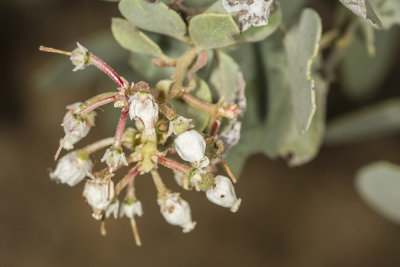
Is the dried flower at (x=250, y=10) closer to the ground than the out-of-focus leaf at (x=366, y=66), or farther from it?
farther from it

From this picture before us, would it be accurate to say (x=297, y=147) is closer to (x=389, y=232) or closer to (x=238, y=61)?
(x=238, y=61)

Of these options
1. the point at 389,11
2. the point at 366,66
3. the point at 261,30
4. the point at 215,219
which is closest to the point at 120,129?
the point at 261,30

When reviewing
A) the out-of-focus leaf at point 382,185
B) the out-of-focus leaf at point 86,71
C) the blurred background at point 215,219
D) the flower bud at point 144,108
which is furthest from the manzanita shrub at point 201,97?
the blurred background at point 215,219

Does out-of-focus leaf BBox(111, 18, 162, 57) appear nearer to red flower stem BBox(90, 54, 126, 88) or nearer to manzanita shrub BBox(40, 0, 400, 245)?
manzanita shrub BBox(40, 0, 400, 245)

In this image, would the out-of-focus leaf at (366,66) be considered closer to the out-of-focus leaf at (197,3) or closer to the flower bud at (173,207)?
the out-of-focus leaf at (197,3)

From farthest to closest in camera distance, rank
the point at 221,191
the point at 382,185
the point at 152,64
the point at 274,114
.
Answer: the point at 382,185 → the point at 274,114 → the point at 152,64 → the point at 221,191

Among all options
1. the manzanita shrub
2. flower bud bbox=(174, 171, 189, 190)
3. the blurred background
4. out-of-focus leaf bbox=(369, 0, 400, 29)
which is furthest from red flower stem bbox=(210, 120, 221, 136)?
the blurred background

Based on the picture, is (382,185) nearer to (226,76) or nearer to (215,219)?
(226,76)
